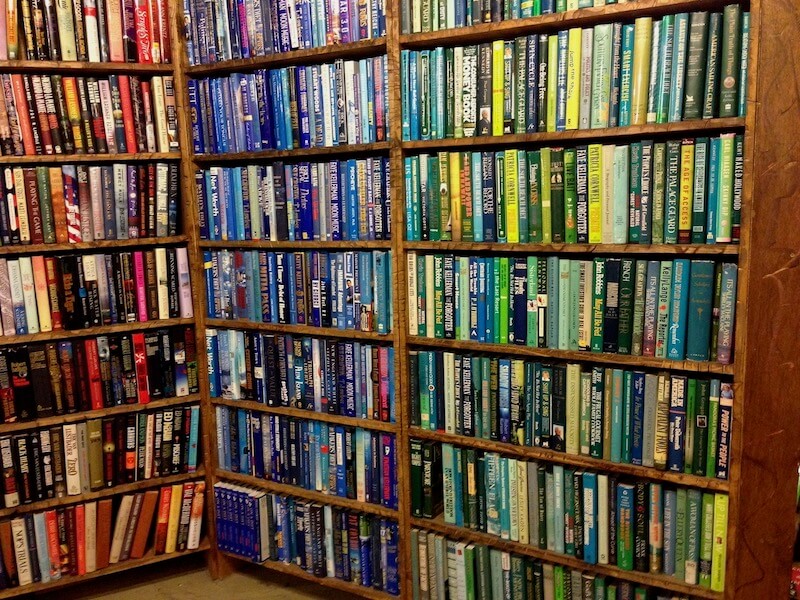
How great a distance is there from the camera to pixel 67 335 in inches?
87.0

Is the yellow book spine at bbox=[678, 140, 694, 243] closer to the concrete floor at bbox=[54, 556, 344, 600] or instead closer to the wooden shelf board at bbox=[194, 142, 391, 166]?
the wooden shelf board at bbox=[194, 142, 391, 166]

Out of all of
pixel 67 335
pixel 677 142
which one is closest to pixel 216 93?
pixel 67 335

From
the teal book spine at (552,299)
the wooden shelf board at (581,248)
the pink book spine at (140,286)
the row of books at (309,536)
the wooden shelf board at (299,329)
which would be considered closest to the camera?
the wooden shelf board at (581,248)

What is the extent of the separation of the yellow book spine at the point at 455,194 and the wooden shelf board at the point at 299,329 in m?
0.37

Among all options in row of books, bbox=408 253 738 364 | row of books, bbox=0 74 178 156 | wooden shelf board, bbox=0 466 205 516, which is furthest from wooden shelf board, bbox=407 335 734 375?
row of books, bbox=0 74 178 156

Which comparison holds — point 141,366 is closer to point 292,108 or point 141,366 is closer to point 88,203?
point 88,203

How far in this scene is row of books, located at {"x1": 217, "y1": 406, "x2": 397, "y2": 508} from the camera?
6.96ft

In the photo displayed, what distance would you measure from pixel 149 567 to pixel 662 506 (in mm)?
1921

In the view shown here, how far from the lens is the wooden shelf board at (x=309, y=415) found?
209 cm

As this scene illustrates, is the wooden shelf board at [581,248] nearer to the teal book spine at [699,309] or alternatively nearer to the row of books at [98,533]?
the teal book spine at [699,309]

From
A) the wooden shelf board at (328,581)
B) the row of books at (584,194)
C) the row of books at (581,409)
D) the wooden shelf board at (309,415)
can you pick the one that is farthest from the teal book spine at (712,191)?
the wooden shelf board at (328,581)

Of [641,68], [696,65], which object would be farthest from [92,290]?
[696,65]

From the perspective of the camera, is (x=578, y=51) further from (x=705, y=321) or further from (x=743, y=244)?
(x=705, y=321)

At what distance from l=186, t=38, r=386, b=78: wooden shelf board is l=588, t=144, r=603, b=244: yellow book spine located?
680 millimetres
